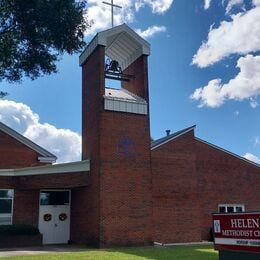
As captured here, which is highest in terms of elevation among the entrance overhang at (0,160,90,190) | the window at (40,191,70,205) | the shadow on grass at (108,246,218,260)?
the entrance overhang at (0,160,90,190)

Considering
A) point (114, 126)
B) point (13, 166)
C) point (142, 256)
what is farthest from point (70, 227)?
point (142, 256)

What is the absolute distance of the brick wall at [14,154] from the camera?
79.0ft

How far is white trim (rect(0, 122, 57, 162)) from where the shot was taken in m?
24.5

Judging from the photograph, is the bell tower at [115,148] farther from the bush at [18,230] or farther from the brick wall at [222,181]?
the brick wall at [222,181]

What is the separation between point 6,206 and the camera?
22.4 meters

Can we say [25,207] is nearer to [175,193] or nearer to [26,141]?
[26,141]

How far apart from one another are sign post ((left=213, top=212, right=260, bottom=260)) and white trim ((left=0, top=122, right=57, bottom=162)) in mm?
14248

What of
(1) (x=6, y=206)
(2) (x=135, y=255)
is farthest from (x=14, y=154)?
(2) (x=135, y=255)

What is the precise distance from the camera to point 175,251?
1789 centimetres

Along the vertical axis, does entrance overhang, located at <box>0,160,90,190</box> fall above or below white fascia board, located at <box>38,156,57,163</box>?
below

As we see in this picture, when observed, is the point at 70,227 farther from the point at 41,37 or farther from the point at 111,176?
the point at 41,37

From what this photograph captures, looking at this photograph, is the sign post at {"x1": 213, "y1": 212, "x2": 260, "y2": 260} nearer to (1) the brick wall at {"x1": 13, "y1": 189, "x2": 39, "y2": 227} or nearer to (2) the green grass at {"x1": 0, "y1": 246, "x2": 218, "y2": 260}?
(2) the green grass at {"x1": 0, "y1": 246, "x2": 218, "y2": 260}

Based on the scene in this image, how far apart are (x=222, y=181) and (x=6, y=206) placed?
13326mm

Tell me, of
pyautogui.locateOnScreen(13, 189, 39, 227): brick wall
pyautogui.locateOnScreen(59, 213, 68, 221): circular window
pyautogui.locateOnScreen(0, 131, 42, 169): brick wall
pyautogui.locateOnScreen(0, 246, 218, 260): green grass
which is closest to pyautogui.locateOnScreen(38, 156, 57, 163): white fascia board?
pyautogui.locateOnScreen(0, 131, 42, 169): brick wall
